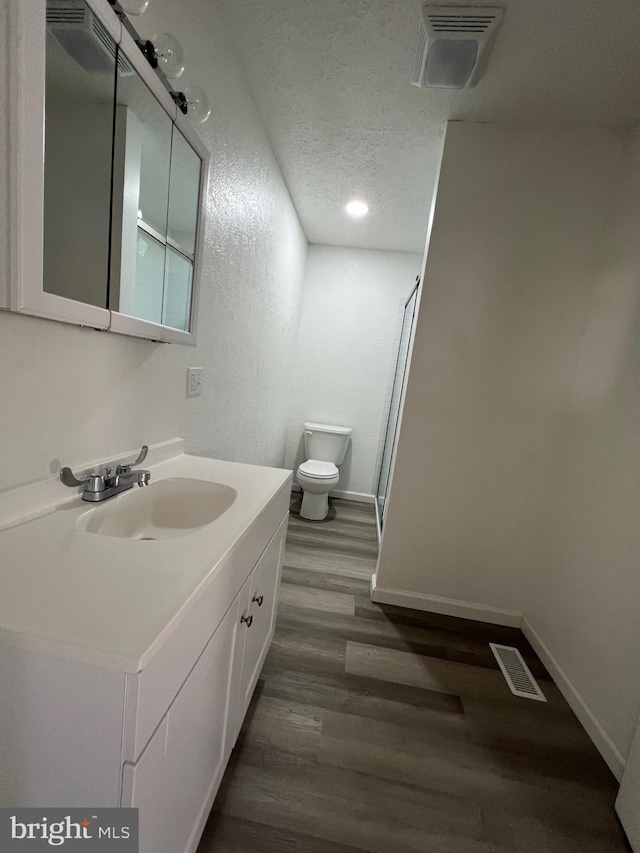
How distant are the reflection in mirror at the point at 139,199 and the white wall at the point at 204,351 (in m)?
0.14

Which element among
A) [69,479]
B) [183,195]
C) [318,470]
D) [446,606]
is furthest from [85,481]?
[318,470]

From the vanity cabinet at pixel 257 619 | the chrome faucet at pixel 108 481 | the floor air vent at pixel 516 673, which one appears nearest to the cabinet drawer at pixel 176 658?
the vanity cabinet at pixel 257 619

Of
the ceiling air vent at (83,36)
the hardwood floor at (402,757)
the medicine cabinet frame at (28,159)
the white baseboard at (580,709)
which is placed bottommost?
the hardwood floor at (402,757)

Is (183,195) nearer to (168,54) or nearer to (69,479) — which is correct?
(168,54)

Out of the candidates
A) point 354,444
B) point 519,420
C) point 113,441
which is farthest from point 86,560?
A: point 354,444

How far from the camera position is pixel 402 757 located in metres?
1.22

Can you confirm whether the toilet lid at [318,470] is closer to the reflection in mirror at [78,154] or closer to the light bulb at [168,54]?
the reflection in mirror at [78,154]

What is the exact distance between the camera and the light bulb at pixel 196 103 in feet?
3.43

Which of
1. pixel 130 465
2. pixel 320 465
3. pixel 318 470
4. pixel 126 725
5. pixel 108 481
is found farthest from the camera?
pixel 320 465

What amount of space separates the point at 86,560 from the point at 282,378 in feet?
8.27

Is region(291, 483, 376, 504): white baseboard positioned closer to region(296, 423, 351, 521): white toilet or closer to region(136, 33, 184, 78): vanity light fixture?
region(296, 423, 351, 521): white toilet

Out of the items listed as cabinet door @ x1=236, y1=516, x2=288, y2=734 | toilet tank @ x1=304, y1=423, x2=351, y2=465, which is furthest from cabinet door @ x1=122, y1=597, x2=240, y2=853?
toilet tank @ x1=304, y1=423, x2=351, y2=465

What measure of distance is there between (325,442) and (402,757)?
7.93ft

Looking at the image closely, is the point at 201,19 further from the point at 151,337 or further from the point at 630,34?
the point at 630,34
